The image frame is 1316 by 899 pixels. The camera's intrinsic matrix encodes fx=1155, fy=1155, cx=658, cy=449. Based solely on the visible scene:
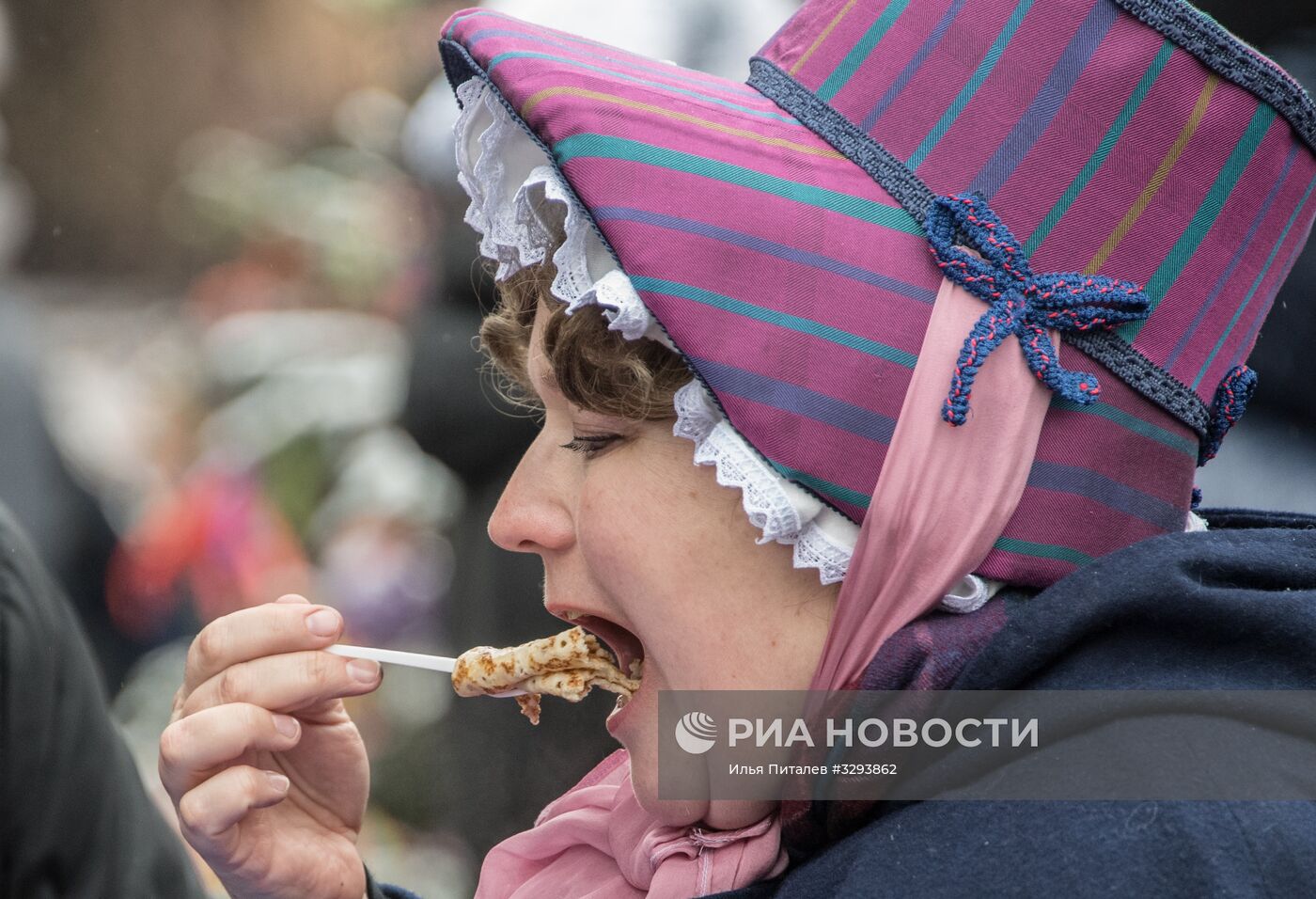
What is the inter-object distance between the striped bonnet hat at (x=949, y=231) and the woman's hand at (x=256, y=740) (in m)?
0.51

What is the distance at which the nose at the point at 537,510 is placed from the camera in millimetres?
1158

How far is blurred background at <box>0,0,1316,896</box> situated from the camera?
2.05 m

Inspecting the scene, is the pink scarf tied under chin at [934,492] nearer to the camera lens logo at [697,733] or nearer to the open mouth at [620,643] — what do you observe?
the camera lens logo at [697,733]

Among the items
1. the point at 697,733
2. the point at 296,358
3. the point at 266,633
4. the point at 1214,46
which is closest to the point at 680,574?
the point at 697,733

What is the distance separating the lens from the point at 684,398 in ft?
3.33

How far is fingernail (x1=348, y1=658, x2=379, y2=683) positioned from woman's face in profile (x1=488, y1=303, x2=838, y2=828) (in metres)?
0.26

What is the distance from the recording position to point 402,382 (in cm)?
231

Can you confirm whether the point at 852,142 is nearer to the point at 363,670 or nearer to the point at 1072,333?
the point at 1072,333

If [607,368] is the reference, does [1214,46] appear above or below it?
above

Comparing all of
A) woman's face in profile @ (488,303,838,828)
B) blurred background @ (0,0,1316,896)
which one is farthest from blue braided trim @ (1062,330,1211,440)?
blurred background @ (0,0,1316,896)

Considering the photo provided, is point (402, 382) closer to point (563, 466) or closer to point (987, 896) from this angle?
point (563, 466)

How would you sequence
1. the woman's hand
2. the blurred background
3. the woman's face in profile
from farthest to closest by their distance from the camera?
the blurred background → the woman's hand → the woman's face in profile

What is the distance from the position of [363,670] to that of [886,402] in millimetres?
644

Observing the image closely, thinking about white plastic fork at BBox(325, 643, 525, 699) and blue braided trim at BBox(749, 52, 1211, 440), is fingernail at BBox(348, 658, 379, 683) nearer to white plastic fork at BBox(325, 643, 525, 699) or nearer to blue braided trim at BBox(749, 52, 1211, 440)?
white plastic fork at BBox(325, 643, 525, 699)
